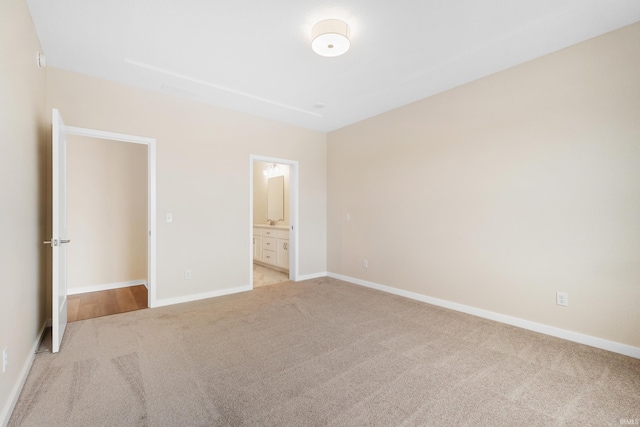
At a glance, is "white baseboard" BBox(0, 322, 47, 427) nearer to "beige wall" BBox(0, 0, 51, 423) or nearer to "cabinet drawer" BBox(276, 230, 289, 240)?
"beige wall" BBox(0, 0, 51, 423)

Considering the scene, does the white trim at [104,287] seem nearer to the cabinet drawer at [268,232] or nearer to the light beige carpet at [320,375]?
the light beige carpet at [320,375]

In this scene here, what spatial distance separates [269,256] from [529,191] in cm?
462

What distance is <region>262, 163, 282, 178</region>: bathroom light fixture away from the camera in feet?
21.5

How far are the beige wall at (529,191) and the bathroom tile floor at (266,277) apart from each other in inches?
72.9

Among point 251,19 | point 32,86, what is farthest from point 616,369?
point 32,86

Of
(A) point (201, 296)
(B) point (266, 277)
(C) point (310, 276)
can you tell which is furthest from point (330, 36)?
(B) point (266, 277)

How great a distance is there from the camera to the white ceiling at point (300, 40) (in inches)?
84.0

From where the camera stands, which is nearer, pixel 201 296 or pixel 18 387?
pixel 18 387

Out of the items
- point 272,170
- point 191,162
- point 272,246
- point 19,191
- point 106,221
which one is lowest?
→ point 272,246

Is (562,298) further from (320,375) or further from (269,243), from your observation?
(269,243)

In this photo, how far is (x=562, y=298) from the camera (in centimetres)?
267

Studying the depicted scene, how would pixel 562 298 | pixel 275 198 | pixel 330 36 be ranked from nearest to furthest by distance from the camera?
pixel 330 36 < pixel 562 298 < pixel 275 198

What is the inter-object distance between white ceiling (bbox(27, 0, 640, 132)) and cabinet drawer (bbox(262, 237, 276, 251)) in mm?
3103

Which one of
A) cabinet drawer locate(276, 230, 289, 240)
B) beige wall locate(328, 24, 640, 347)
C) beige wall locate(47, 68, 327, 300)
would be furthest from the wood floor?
beige wall locate(328, 24, 640, 347)
